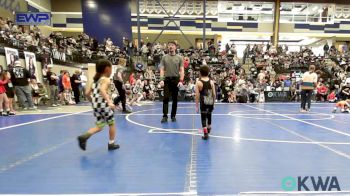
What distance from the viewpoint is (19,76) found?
9547mm

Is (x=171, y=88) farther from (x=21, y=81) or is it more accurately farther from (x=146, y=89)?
(x=146, y=89)

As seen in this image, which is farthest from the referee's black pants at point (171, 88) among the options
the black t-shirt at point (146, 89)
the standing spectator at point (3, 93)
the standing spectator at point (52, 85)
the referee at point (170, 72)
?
the black t-shirt at point (146, 89)

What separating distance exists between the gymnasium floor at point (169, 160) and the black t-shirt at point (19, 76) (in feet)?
13.6

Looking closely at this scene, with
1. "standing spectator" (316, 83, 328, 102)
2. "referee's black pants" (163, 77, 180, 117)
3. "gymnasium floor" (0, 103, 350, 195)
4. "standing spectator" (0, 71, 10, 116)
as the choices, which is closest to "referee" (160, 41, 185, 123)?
"referee's black pants" (163, 77, 180, 117)

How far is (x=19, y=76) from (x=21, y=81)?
0.56ft

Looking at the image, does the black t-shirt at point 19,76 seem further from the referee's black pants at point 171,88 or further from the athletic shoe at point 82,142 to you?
the athletic shoe at point 82,142

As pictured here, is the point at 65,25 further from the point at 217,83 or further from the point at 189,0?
the point at 217,83

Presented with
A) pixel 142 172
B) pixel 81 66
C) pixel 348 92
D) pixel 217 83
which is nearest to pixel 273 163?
pixel 142 172

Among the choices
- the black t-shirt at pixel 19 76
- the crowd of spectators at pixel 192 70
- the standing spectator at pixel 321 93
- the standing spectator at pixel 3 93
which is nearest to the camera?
the standing spectator at pixel 3 93

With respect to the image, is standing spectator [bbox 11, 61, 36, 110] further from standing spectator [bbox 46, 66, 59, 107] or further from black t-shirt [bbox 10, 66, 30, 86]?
standing spectator [bbox 46, 66, 59, 107]

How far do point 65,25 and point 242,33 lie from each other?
16539 millimetres

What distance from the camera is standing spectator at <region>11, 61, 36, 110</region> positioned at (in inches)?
374

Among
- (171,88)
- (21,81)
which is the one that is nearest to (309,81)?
(171,88)

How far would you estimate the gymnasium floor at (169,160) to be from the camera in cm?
278
